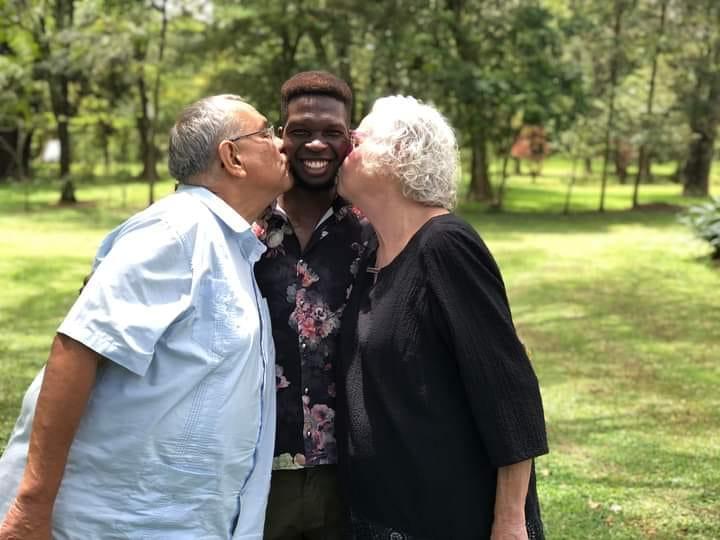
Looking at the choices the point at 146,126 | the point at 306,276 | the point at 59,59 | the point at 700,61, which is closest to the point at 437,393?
the point at 306,276

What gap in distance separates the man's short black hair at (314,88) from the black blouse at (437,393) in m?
0.53

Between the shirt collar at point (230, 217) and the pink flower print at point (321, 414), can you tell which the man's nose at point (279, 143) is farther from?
Result: the pink flower print at point (321, 414)

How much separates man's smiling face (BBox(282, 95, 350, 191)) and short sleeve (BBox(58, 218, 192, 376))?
0.55m

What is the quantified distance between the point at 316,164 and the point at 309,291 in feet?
1.15

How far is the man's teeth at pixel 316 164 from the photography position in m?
2.22

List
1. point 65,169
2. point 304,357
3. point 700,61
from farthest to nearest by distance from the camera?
point 65,169 → point 700,61 → point 304,357

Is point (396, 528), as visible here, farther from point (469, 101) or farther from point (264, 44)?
point (264, 44)

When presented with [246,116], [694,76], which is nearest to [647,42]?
[694,76]

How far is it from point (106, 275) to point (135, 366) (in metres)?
0.20

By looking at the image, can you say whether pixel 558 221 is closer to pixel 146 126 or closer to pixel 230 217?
pixel 146 126

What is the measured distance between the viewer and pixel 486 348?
1.85 meters

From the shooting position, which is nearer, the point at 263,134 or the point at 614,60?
the point at 263,134

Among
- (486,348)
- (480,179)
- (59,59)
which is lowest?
(480,179)

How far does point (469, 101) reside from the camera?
18859mm
